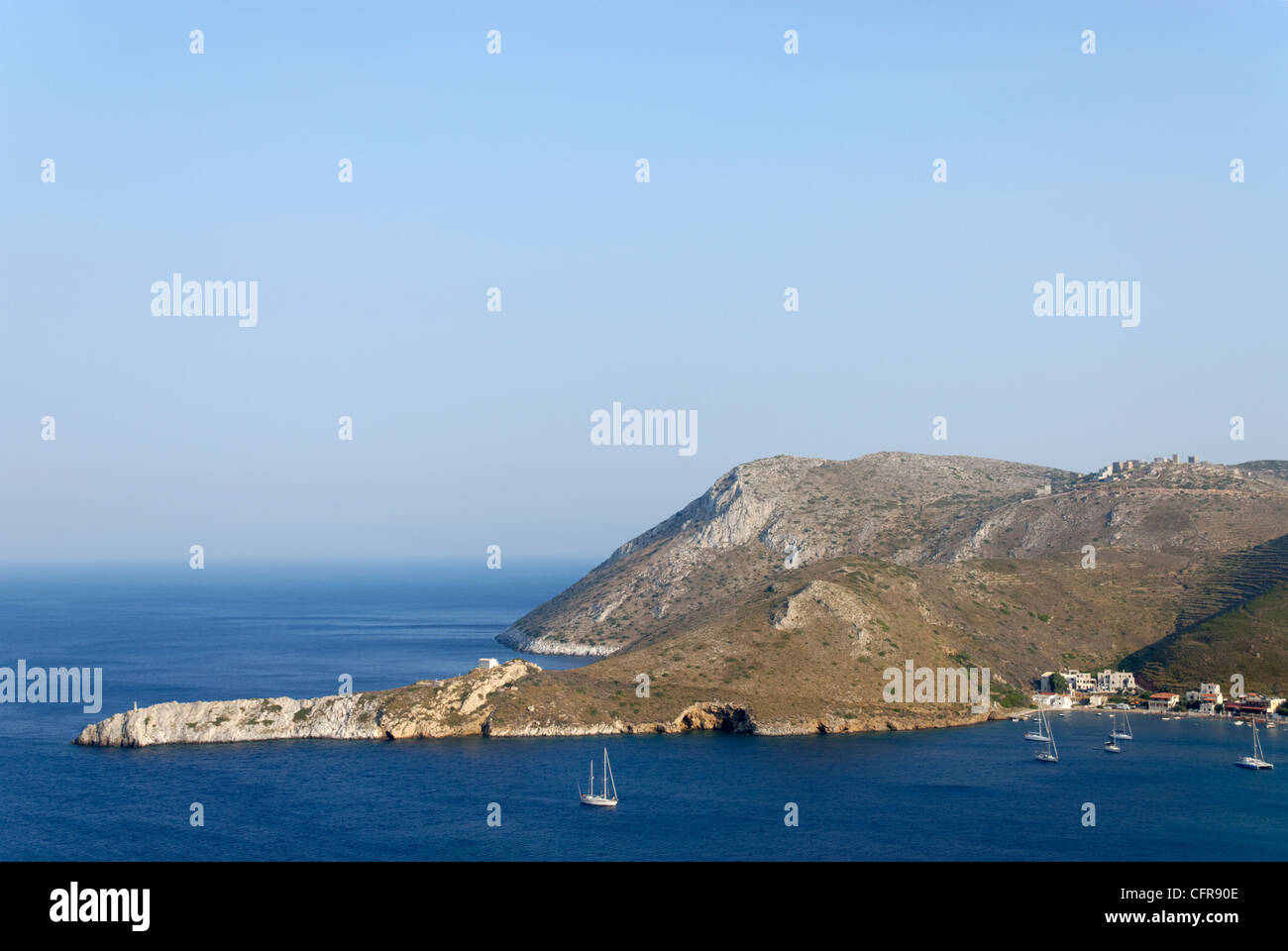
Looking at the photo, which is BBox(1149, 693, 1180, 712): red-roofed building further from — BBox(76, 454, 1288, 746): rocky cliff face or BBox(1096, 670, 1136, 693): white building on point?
BBox(76, 454, 1288, 746): rocky cliff face

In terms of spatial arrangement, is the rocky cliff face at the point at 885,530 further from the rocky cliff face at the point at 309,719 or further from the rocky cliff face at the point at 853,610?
the rocky cliff face at the point at 309,719

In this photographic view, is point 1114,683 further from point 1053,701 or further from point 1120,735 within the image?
point 1120,735

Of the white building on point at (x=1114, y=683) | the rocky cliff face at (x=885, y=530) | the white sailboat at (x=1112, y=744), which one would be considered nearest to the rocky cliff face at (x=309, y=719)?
the white sailboat at (x=1112, y=744)

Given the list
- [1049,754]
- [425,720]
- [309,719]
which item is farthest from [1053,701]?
[309,719]

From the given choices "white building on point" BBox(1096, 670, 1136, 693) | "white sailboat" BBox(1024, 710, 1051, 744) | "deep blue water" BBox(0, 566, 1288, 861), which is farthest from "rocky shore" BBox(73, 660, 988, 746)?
"white building on point" BBox(1096, 670, 1136, 693)

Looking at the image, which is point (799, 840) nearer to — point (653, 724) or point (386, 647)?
point (653, 724)

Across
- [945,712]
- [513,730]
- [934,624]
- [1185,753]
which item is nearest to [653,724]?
[513,730]
